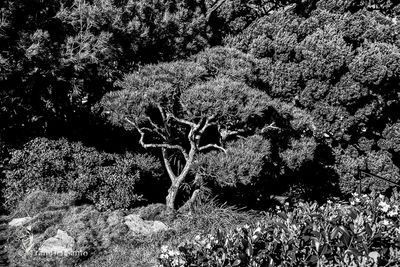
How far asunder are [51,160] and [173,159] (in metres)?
2.67

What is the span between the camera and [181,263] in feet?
11.1

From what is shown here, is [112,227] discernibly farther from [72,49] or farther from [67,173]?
[72,49]

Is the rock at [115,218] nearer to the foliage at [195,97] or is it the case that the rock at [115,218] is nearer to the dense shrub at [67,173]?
the dense shrub at [67,173]

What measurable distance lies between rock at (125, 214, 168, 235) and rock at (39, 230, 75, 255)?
0.99 meters

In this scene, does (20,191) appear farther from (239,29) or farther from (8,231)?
(239,29)

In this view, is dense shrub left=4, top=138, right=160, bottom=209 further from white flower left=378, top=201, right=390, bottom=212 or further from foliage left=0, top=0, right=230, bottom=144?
white flower left=378, top=201, right=390, bottom=212

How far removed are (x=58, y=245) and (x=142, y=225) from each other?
1404 millimetres

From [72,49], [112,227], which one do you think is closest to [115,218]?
[112,227]

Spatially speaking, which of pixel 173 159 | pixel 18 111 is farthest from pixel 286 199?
pixel 18 111

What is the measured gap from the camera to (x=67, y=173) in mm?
7004

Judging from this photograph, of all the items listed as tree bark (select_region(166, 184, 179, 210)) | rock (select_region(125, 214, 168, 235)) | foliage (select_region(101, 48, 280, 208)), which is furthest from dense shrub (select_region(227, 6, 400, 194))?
rock (select_region(125, 214, 168, 235))

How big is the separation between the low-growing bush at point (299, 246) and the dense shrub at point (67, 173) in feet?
11.3

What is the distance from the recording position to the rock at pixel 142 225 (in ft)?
19.5

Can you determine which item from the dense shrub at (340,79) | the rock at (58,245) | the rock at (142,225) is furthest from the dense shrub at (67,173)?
the dense shrub at (340,79)
